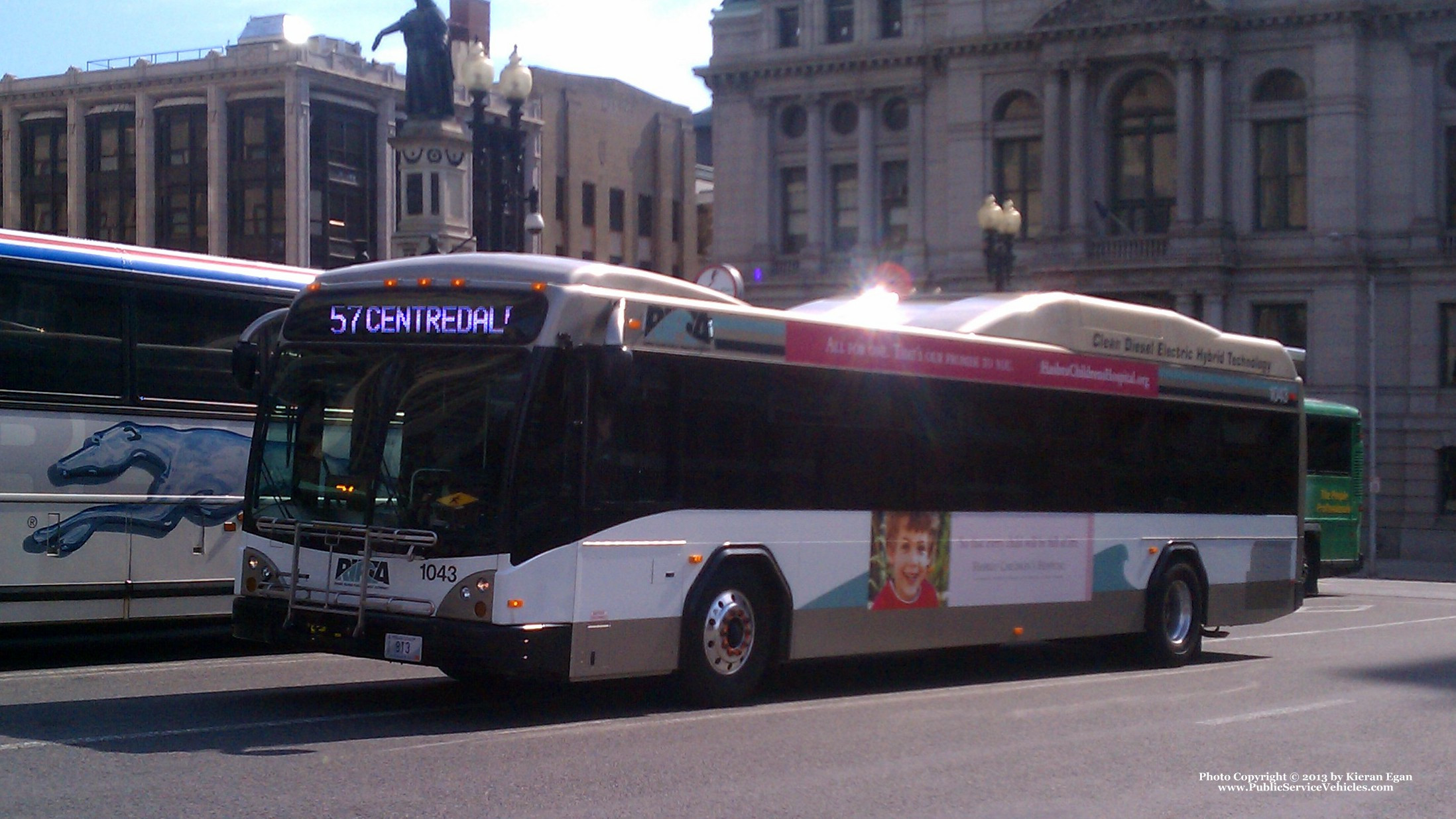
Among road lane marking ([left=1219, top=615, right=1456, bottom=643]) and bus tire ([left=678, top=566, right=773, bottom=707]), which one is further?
road lane marking ([left=1219, top=615, right=1456, bottom=643])

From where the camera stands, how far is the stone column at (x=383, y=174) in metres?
69.9

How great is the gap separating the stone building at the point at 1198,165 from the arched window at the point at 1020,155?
0.07m

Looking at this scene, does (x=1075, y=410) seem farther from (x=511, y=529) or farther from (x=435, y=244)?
(x=435, y=244)

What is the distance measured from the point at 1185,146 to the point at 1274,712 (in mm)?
44738

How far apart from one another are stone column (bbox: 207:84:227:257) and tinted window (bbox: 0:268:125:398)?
183 ft

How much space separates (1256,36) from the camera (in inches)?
2127

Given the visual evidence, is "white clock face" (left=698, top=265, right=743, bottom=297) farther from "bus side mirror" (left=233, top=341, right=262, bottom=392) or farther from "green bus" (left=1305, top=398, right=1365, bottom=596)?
"green bus" (left=1305, top=398, right=1365, bottom=596)

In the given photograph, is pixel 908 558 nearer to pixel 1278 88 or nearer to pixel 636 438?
pixel 636 438

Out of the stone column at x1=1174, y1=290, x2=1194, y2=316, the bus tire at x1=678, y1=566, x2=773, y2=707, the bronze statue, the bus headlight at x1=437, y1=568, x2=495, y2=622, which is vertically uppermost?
the bronze statue

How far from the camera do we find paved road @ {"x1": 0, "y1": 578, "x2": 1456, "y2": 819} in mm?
8055

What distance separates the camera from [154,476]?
13977 mm

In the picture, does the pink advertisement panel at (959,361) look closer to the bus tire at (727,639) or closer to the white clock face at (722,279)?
the bus tire at (727,639)

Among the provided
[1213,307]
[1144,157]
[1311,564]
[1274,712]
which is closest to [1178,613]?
[1274,712]

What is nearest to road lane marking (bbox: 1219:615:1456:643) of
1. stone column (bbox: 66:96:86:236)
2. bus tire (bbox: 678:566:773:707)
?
bus tire (bbox: 678:566:773:707)
